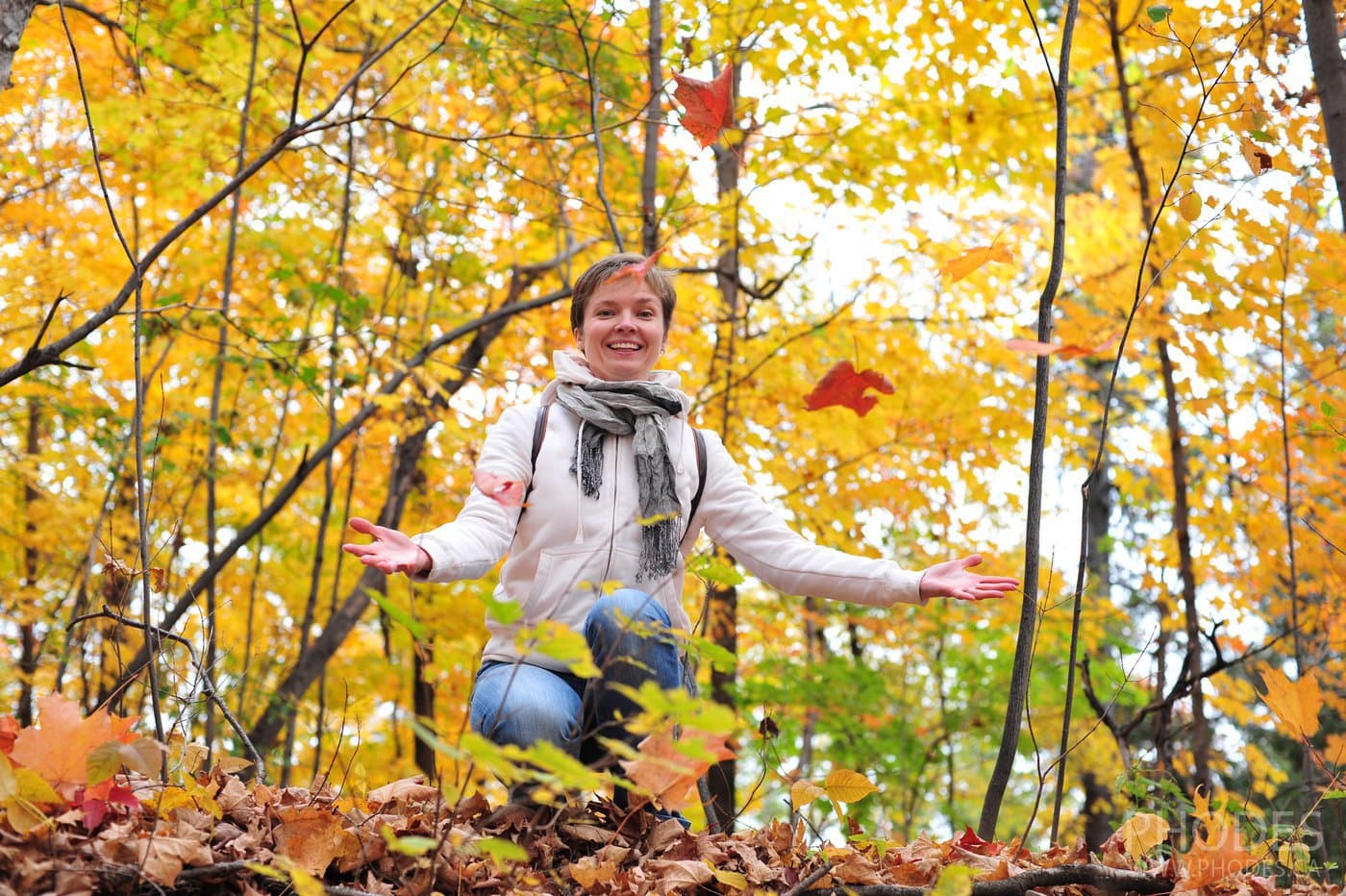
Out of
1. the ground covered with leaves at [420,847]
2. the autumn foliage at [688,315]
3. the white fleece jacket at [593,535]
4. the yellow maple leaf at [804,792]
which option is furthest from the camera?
the autumn foliage at [688,315]

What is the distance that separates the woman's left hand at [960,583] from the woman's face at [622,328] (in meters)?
0.92

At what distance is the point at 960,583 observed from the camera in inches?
89.4

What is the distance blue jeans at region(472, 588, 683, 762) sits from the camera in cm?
224

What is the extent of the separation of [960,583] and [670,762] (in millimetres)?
1051

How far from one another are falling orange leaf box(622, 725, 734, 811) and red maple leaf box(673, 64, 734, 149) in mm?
1569

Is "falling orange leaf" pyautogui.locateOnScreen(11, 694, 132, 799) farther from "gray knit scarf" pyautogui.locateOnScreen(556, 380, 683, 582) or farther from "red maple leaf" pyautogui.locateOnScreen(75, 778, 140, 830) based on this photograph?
"gray knit scarf" pyautogui.locateOnScreen(556, 380, 683, 582)

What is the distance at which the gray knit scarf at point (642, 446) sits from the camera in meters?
2.54

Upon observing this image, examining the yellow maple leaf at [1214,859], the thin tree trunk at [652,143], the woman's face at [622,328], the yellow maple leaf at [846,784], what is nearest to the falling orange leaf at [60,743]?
the yellow maple leaf at [846,784]

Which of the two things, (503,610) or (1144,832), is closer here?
(503,610)

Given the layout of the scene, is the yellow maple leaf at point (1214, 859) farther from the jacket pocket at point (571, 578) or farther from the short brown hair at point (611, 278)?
the short brown hair at point (611, 278)

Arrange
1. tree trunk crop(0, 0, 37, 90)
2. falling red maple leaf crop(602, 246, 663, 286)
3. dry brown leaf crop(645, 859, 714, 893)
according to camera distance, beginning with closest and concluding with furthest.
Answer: dry brown leaf crop(645, 859, 714, 893) < falling red maple leaf crop(602, 246, 663, 286) < tree trunk crop(0, 0, 37, 90)

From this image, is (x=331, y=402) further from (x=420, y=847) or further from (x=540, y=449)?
(x=420, y=847)

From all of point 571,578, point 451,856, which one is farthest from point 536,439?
point 451,856

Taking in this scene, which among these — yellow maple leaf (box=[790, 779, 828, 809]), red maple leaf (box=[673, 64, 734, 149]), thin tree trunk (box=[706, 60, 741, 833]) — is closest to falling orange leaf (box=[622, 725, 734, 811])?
yellow maple leaf (box=[790, 779, 828, 809])
